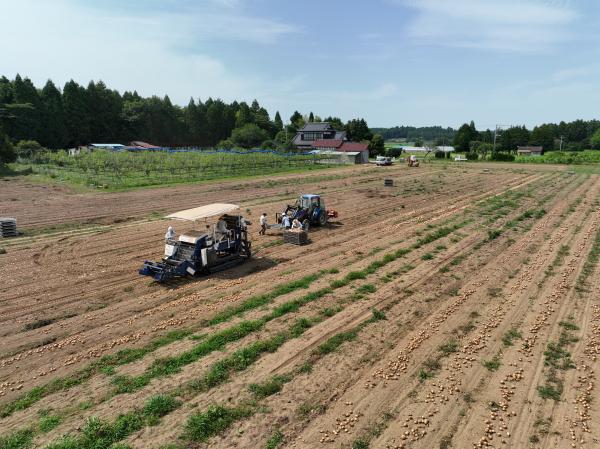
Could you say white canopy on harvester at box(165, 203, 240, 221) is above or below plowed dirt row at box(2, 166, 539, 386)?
above

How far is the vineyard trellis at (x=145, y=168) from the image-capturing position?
128 feet

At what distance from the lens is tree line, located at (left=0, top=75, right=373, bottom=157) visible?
71250 mm

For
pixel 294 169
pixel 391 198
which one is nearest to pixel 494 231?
pixel 391 198

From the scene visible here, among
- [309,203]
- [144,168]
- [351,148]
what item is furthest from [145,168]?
[351,148]

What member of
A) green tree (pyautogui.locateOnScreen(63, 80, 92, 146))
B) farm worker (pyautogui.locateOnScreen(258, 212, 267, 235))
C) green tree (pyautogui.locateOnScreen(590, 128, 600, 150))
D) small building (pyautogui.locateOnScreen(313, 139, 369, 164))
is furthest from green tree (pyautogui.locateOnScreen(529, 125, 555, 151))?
farm worker (pyautogui.locateOnScreen(258, 212, 267, 235))

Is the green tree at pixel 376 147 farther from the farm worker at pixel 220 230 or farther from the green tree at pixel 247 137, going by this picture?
the farm worker at pixel 220 230

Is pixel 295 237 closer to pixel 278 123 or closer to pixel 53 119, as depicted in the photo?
pixel 53 119

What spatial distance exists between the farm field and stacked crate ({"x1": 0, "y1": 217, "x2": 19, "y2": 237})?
2.37 feet

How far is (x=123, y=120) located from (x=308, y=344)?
95.1 m

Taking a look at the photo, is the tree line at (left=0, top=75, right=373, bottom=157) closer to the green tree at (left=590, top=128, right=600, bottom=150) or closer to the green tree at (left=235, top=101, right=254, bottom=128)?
the green tree at (left=235, top=101, right=254, bottom=128)

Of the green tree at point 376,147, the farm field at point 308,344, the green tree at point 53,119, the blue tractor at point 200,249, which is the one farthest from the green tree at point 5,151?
the green tree at point 376,147

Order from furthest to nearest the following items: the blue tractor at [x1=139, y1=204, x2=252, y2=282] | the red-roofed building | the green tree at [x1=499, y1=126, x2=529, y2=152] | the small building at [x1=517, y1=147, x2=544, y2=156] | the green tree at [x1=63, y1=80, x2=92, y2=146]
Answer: the green tree at [x1=499, y1=126, x2=529, y2=152] → the small building at [x1=517, y1=147, x2=544, y2=156] → the green tree at [x1=63, y1=80, x2=92, y2=146] → the red-roofed building → the blue tractor at [x1=139, y1=204, x2=252, y2=282]

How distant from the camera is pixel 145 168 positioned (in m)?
45.3

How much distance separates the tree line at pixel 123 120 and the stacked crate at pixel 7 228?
163ft
